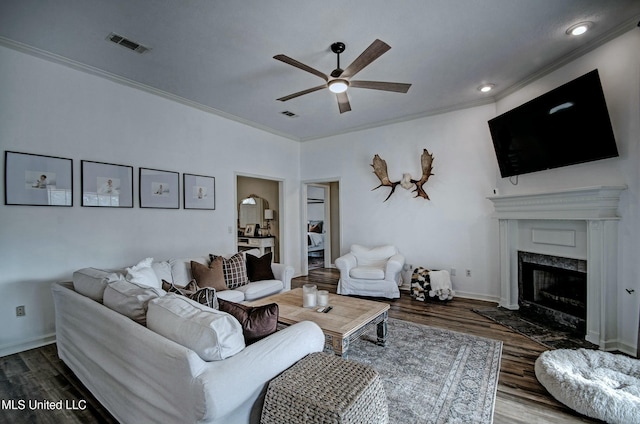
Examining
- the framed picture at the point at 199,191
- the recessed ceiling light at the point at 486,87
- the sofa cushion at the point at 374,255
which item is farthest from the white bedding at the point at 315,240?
the recessed ceiling light at the point at 486,87

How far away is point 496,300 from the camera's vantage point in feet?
14.2

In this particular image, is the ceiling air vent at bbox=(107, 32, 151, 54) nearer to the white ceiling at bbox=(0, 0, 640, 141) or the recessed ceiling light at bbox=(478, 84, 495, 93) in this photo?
the white ceiling at bbox=(0, 0, 640, 141)

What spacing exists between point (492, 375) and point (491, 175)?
3.01 metres

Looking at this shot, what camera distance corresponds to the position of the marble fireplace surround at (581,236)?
9.34ft

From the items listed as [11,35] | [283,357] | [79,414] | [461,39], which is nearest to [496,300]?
[461,39]

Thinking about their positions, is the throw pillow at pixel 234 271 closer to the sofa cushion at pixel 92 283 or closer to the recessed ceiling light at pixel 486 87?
the sofa cushion at pixel 92 283

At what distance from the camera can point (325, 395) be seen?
127 cm

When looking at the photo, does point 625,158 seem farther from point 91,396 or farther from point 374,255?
point 91,396

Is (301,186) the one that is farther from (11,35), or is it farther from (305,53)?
(11,35)

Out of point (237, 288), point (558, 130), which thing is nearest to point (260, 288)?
point (237, 288)

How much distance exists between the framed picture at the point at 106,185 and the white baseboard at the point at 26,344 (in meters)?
1.45

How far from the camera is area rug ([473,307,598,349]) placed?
9.50 ft

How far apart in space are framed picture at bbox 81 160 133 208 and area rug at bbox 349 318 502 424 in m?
3.28

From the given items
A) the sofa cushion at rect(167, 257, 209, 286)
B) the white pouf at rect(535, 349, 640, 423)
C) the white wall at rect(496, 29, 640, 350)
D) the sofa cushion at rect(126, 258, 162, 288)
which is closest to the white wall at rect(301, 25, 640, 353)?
the white wall at rect(496, 29, 640, 350)
